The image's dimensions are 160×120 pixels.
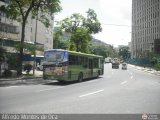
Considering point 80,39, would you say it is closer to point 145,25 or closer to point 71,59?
point 71,59

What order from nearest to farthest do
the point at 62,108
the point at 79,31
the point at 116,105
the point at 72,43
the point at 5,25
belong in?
the point at 62,108, the point at 116,105, the point at 5,25, the point at 79,31, the point at 72,43

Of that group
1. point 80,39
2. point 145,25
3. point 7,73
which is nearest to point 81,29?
point 80,39

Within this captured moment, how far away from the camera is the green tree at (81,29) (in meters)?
55.0

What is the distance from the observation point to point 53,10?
1230 inches

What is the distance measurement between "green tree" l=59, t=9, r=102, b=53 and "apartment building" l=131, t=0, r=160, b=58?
71.4 m

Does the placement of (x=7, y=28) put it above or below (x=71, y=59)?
above

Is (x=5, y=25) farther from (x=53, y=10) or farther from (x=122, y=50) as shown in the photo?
(x=122, y=50)

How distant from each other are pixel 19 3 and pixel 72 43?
28021mm

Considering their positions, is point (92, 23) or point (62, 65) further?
point (92, 23)

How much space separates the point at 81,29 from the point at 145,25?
4103 inches

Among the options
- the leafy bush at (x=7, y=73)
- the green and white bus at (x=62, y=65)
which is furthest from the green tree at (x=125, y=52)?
the green and white bus at (x=62, y=65)

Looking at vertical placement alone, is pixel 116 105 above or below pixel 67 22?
below

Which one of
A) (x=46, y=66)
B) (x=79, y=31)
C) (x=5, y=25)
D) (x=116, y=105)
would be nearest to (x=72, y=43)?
(x=79, y=31)

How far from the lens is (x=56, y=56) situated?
69.7 feet
